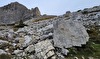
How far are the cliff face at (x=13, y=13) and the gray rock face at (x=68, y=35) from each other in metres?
82.7

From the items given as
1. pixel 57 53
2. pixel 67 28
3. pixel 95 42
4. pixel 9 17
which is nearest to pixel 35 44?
pixel 57 53

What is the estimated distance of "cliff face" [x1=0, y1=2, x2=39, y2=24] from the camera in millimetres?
106188

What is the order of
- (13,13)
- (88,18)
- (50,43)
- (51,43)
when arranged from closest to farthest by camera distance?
(50,43)
(51,43)
(88,18)
(13,13)

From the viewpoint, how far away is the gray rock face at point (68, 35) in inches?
888

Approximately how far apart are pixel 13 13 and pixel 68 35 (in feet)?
286

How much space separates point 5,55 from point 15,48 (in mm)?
2771

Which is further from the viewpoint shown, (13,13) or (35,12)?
(35,12)

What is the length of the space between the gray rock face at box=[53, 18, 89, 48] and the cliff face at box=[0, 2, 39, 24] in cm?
8265

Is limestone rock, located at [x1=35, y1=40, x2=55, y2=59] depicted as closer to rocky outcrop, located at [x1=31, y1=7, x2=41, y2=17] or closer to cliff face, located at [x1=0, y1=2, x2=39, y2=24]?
cliff face, located at [x1=0, y1=2, x2=39, y2=24]

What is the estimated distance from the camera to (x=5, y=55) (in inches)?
794

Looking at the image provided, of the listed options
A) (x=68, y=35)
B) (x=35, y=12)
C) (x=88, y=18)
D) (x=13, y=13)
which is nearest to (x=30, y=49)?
(x=68, y=35)

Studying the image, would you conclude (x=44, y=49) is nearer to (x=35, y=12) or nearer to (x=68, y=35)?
(x=68, y=35)

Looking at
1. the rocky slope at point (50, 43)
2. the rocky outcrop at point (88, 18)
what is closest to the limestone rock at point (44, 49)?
the rocky slope at point (50, 43)

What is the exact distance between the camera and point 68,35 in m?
23.9
